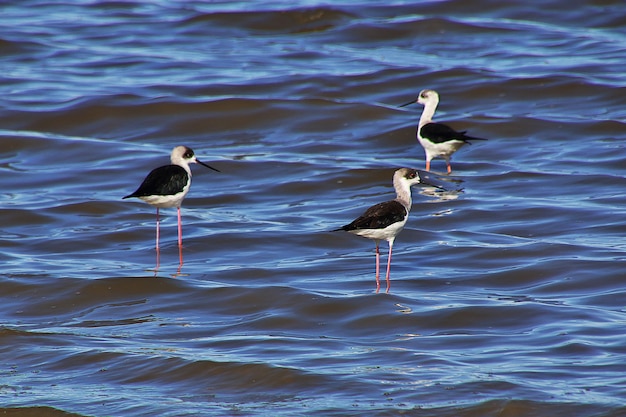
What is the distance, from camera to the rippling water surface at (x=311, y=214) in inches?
271

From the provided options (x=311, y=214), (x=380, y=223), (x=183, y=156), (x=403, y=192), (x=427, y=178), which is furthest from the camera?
(x=427, y=178)

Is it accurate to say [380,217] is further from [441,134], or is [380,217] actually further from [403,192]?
[441,134]

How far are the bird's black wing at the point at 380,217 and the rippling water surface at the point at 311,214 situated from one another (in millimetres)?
493

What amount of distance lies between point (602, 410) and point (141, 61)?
1484cm

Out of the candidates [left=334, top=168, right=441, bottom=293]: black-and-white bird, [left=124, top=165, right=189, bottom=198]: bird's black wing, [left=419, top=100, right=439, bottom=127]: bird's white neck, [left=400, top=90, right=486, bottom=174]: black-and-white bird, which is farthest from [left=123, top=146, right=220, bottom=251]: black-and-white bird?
[left=419, top=100, right=439, bottom=127]: bird's white neck

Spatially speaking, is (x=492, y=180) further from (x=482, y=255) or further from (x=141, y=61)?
(x=141, y=61)

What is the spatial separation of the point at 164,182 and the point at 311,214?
72.7 inches

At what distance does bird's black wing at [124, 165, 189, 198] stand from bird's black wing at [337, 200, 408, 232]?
2152 mm

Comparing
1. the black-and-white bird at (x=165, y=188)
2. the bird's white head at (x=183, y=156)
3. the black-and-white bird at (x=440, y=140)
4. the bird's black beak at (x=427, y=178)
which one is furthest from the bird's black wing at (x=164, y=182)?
the black-and-white bird at (x=440, y=140)

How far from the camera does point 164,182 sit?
34.7ft

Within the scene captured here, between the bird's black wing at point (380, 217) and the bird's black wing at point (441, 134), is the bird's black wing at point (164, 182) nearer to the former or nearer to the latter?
the bird's black wing at point (380, 217)

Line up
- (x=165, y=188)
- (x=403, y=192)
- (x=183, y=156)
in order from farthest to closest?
1. (x=183, y=156)
2. (x=165, y=188)
3. (x=403, y=192)

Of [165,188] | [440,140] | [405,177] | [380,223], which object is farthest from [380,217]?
[440,140]

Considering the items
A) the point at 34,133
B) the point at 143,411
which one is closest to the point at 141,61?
the point at 34,133
